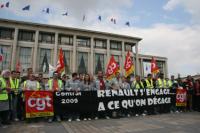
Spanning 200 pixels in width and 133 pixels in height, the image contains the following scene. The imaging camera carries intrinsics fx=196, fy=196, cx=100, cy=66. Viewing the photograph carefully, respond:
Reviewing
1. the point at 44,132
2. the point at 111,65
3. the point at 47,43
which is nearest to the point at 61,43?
the point at 47,43

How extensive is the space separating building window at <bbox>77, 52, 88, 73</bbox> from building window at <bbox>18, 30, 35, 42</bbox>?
11747 mm

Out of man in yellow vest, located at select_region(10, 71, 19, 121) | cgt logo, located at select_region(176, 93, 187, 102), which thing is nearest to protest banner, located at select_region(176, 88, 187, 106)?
cgt logo, located at select_region(176, 93, 187, 102)

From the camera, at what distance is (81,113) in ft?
27.2

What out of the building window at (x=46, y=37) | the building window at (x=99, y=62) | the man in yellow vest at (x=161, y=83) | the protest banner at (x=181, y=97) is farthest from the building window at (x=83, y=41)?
the protest banner at (x=181, y=97)

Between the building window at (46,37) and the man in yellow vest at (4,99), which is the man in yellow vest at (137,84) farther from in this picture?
the building window at (46,37)

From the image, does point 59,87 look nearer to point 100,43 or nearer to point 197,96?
point 197,96

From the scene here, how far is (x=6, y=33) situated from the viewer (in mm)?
43500

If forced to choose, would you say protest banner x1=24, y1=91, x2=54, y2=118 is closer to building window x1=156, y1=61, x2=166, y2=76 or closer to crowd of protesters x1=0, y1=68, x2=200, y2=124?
crowd of protesters x1=0, y1=68, x2=200, y2=124

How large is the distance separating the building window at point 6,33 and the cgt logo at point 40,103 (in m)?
40.1

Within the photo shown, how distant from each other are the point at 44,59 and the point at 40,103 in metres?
38.3

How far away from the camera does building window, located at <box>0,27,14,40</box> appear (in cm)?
4306

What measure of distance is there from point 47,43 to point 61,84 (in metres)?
39.6

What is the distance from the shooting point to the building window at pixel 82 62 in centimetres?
4788

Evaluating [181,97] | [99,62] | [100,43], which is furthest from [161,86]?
[100,43]
